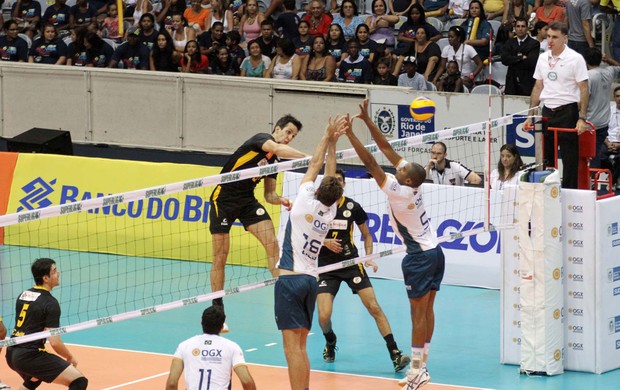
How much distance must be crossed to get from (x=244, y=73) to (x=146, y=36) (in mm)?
2886

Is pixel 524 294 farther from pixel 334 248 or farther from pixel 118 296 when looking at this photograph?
pixel 118 296

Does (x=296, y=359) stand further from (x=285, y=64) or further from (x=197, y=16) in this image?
(x=197, y=16)

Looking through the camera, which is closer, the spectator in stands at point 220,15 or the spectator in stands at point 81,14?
the spectator in stands at point 220,15

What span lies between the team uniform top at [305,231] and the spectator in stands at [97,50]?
51.0 feet

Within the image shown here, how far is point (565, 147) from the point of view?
14.0 m

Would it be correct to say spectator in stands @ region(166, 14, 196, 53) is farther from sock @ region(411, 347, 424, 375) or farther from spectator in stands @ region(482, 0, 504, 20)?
sock @ region(411, 347, 424, 375)

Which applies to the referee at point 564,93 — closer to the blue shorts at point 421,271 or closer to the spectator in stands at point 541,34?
the blue shorts at point 421,271

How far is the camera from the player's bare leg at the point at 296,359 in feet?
37.2

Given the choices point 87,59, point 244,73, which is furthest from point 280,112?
point 87,59

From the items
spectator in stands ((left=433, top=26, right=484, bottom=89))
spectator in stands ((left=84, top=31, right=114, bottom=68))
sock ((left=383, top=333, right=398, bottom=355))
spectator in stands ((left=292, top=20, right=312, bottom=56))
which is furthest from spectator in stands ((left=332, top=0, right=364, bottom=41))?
sock ((left=383, top=333, right=398, bottom=355))

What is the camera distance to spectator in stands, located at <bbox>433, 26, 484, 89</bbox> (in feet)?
73.3

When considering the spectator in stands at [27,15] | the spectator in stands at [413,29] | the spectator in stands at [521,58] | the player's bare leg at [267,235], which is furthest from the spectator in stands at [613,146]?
the spectator in stands at [27,15]

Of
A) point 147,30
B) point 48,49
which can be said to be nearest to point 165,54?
point 147,30

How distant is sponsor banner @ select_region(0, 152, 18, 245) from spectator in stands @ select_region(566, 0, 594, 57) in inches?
377
